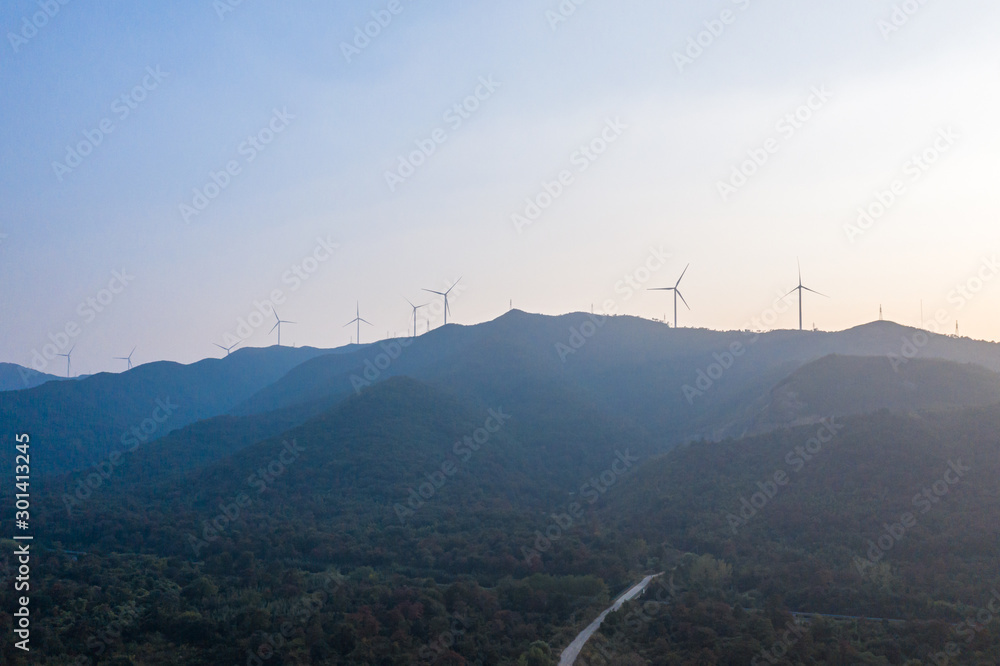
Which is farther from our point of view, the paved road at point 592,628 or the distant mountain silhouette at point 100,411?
the distant mountain silhouette at point 100,411

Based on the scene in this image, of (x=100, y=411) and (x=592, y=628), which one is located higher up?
(x=100, y=411)

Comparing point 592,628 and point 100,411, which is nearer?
point 592,628

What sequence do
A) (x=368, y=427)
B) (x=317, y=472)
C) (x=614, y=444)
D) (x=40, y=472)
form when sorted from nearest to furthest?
(x=317, y=472)
(x=368, y=427)
(x=614, y=444)
(x=40, y=472)

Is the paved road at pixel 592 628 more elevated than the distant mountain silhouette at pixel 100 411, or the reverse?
the distant mountain silhouette at pixel 100 411

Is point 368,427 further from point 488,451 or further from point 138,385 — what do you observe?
point 138,385

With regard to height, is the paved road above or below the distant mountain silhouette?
below

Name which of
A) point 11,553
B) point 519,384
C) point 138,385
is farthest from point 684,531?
point 138,385

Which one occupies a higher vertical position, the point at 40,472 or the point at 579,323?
the point at 579,323

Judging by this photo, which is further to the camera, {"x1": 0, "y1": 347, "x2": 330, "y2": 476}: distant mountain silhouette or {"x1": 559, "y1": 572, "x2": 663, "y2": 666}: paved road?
{"x1": 0, "y1": 347, "x2": 330, "y2": 476}: distant mountain silhouette
